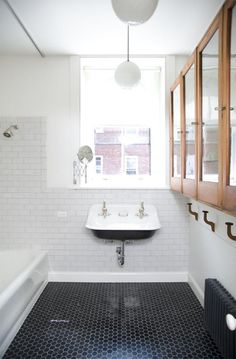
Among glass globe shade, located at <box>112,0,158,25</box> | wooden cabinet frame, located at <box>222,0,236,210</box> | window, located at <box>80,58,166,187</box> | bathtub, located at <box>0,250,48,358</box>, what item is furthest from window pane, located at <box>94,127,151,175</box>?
wooden cabinet frame, located at <box>222,0,236,210</box>

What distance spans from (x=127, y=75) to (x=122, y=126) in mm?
878

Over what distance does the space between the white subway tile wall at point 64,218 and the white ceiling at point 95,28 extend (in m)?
0.83

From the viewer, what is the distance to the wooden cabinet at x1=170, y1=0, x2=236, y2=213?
4.79ft

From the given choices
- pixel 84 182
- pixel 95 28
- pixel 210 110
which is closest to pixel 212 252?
pixel 210 110

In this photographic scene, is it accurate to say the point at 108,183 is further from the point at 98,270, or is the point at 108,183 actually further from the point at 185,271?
the point at 185,271

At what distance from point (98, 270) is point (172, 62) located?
260 centimetres

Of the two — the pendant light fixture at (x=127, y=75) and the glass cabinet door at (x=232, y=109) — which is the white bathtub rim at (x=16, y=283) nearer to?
the glass cabinet door at (x=232, y=109)

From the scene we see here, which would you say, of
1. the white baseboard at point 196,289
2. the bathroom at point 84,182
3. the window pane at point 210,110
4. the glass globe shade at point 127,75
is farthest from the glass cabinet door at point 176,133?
the white baseboard at point 196,289

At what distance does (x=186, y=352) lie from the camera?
192 centimetres

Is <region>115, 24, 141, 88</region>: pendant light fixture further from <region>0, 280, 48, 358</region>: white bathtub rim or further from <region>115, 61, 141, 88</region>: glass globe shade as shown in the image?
<region>0, 280, 48, 358</region>: white bathtub rim

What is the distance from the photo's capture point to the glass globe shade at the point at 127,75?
251cm

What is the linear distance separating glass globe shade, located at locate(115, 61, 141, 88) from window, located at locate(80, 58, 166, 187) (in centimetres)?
69

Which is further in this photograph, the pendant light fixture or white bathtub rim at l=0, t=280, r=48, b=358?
the pendant light fixture

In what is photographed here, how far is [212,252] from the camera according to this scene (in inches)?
92.7
